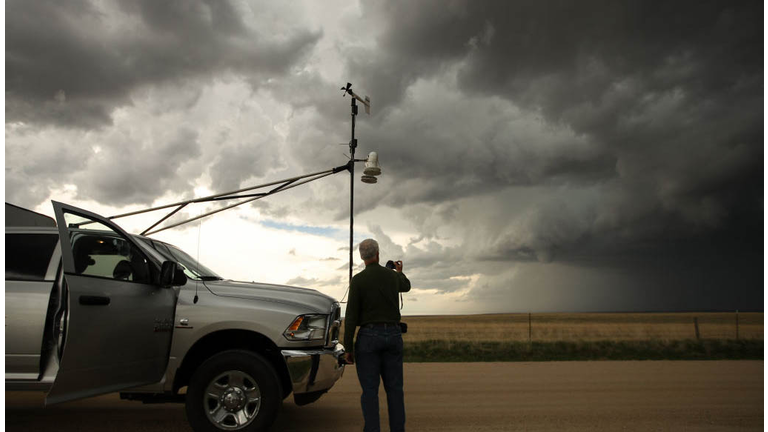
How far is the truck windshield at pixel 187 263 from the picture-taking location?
7531 millimetres

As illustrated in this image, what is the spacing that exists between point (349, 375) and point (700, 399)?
19.6ft

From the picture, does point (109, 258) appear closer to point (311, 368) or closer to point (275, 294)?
point (275, 294)

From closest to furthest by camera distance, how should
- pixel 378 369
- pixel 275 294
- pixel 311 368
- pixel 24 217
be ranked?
pixel 378 369 < pixel 311 368 < pixel 275 294 < pixel 24 217

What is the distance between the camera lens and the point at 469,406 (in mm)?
9008

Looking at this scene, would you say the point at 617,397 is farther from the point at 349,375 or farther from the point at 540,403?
the point at 349,375

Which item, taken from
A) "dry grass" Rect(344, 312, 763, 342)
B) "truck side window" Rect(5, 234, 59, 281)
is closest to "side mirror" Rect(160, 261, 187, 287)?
"truck side window" Rect(5, 234, 59, 281)

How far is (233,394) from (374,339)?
1.47 meters

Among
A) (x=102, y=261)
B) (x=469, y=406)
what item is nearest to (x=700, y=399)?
(x=469, y=406)

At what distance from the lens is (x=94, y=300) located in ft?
19.4

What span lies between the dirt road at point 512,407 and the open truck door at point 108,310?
145cm

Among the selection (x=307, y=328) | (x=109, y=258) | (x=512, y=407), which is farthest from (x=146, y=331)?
(x=512, y=407)

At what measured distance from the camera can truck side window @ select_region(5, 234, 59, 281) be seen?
20.9 feet

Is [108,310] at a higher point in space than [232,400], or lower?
higher

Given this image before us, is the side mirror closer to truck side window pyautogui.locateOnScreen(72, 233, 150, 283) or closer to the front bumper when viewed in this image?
truck side window pyautogui.locateOnScreen(72, 233, 150, 283)
